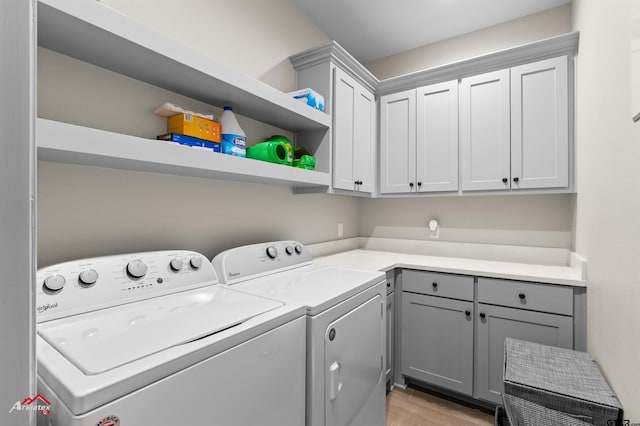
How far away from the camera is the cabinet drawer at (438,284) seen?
2049 millimetres

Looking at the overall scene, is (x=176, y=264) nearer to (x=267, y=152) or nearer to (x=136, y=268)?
(x=136, y=268)

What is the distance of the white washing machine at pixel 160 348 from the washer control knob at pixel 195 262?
23mm

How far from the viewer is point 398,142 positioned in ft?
8.84

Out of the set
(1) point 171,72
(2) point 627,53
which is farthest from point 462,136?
(1) point 171,72

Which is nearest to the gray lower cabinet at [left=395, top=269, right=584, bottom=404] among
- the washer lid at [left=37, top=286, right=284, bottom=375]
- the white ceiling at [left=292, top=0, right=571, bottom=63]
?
the washer lid at [left=37, top=286, right=284, bottom=375]

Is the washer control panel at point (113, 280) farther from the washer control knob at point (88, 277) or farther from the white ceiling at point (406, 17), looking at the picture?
the white ceiling at point (406, 17)

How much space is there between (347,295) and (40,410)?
997 mm

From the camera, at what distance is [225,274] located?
1427mm

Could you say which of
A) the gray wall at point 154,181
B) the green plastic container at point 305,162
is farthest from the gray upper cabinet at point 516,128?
the gray wall at point 154,181

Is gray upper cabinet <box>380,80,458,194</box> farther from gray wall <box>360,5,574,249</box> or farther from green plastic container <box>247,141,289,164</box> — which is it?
green plastic container <box>247,141,289,164</box>

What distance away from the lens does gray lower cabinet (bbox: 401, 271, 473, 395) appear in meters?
2.05

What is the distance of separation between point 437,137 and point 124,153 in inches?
88.7

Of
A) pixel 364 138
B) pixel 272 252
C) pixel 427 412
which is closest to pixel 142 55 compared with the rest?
pixel 272 252

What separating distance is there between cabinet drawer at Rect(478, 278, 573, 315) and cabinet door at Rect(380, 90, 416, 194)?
3.31 ft
